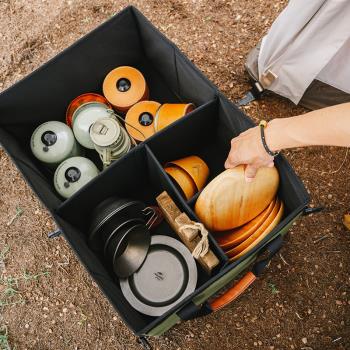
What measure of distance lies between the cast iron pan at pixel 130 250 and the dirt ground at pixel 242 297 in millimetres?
399

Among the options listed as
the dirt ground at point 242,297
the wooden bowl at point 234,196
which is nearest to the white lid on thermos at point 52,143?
the dirt ground at point 242,297

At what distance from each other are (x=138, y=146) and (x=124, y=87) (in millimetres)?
399

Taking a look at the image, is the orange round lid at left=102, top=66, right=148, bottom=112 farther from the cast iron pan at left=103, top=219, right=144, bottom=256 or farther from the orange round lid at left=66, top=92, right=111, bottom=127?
the cast iron pan at left=103, top=219, right=144, bottom=256

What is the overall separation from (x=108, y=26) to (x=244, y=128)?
26.9 inches

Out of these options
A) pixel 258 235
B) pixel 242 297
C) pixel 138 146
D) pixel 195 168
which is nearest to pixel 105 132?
pixel 138 146

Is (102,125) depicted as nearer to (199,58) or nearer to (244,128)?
(244,128)

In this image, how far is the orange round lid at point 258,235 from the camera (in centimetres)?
124

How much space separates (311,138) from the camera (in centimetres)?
100

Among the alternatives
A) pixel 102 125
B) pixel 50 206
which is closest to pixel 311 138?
pixel 102 125

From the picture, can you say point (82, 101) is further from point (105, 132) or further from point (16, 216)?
point (16, 216)

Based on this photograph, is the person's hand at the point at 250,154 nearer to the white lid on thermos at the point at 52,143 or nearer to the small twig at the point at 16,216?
the white lid on thermos at the point at 52,143

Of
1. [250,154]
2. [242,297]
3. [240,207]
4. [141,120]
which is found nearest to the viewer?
[250,154]

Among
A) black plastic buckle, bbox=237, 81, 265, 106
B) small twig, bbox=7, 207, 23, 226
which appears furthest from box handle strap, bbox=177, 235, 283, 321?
small twig, bbox=7, 207, 23, 226

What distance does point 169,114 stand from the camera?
1.48 m
